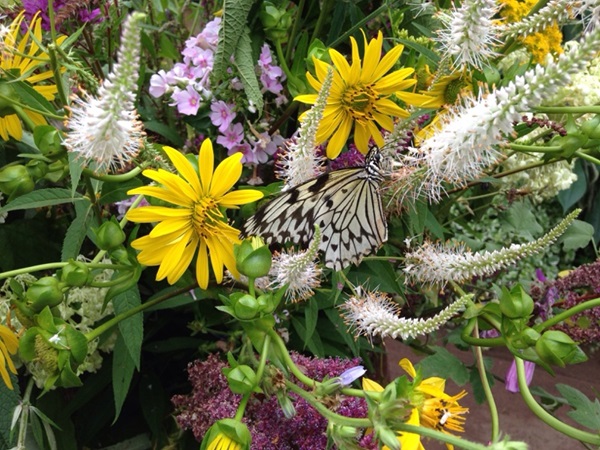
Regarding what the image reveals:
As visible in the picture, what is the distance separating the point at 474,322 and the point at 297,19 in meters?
0.27

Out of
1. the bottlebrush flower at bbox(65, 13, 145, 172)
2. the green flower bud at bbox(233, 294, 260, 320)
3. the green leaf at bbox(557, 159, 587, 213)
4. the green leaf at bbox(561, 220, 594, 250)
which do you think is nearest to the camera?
the bottlebrush flower at bbox(65, 13, 145, 172)

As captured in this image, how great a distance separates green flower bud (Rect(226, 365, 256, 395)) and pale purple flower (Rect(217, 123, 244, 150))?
8.3 inches

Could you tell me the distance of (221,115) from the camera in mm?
524

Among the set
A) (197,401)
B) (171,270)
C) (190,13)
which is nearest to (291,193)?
(171,270)

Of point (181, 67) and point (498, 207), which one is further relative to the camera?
point (498, 207)

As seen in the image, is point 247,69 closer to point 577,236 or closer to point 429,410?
point 429,410

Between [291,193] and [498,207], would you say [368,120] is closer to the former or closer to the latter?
[291,193]

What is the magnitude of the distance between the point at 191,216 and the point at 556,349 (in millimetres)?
211

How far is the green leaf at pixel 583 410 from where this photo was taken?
476 millimetres

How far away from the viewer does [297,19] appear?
541mm

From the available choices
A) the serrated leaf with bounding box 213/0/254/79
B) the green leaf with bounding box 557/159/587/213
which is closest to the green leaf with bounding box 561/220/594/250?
the serrated leaf with bounding box 213/0/254/79

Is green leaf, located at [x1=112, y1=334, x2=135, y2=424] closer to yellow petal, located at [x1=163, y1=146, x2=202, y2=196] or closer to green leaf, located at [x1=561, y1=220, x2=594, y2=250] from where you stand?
yellow petal, located at [x1=163, y1=146, x2=202, y2=196]

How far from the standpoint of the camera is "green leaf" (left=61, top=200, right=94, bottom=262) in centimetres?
46

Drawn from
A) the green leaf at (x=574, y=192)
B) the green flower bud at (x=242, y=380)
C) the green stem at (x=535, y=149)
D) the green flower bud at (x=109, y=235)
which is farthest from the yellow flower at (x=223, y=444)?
the green leaf at (x=574, y=192)
